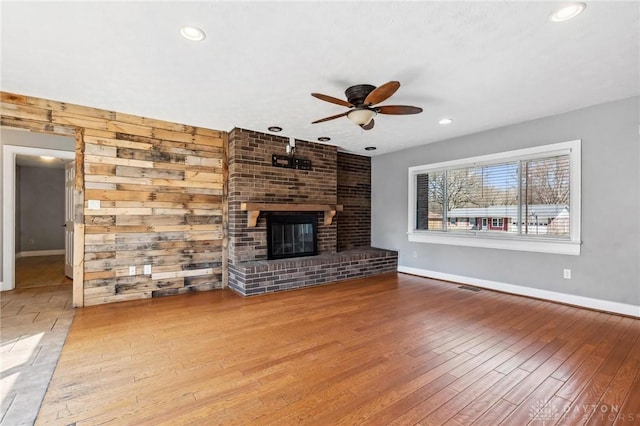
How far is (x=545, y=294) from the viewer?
3.88m

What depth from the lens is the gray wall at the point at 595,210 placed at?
328 centimetres

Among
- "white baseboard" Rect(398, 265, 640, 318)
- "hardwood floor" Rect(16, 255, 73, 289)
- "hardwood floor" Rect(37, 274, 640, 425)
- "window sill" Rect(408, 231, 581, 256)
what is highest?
"window sill" Rect(408, 231, 581, 256)

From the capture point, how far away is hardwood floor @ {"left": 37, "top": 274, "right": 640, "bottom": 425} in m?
1.69

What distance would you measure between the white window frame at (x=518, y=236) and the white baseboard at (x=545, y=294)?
1.75 feet

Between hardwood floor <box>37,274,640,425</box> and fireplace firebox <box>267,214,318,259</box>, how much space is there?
1310 mm

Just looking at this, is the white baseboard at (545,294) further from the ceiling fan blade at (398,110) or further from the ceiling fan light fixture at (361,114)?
the ceiling fan light fixture at (361,114)

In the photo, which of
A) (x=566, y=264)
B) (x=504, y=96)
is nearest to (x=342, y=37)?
(x=504, y=96)

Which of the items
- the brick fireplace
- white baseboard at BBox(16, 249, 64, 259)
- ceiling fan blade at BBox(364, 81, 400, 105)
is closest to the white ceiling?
ceiling fan blade at BBox(364, 81, 400, 105)

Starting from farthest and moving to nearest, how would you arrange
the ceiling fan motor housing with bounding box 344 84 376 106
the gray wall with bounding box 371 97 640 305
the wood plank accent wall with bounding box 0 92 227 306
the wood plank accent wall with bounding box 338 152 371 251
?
the wood plank accent wall with bounding box 338 152 371 251 < the wood plank accent wall with bounding box 0 92 227 306 < the gray wall with bounding box 371 97 640 305 < the ceiling fan motor housing with bounding box 344 84 376 106

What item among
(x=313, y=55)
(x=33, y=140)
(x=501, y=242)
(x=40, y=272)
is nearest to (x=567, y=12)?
(x=313, y=55)

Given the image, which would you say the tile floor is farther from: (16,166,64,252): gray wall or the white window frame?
the white window frame

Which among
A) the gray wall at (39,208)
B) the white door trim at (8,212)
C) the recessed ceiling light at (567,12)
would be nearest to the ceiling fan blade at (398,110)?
the recessed ceiling light at (567,12)

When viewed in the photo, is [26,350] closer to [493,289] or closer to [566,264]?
[493,289]

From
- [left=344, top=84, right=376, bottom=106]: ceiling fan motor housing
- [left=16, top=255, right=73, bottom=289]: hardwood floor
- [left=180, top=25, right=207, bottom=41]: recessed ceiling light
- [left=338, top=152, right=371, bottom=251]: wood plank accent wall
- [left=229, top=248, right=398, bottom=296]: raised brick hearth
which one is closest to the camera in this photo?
[left=180, top=25, right=207, bottom=41]: recessed ceiling light
